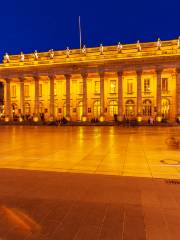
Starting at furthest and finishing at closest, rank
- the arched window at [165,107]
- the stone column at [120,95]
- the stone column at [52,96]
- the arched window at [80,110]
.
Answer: the arched window at [80,110] → the stone column at [52,96] → the arched window at [165,107] → the stone column at [120,95]

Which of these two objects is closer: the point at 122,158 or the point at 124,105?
the point at 122,158

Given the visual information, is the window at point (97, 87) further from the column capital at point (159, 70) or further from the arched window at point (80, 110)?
the column capital at point (159, 70)

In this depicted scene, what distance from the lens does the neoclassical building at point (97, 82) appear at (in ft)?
159

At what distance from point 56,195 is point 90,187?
3.75ft

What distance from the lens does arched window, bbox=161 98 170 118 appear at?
171 feet

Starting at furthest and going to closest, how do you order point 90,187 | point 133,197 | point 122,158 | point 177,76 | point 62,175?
point 177,76
point 122,158
point 62,175
point 90,187
point 133,197

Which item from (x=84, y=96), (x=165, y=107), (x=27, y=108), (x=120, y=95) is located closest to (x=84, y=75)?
(x=84, y=96)

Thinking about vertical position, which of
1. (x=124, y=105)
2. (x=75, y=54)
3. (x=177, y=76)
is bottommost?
(x=124, y=105)

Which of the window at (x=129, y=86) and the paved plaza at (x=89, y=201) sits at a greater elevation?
the window at (x=129, y=86)

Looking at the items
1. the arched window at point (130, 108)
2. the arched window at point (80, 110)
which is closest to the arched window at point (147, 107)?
the arched window at point (130, 108)

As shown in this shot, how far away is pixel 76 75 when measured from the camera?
5453 centimetres

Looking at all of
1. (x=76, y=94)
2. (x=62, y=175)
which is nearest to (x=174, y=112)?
(x=76, y=94)

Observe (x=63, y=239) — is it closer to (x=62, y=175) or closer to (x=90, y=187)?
(x=90, y=187)

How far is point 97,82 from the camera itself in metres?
56.6
